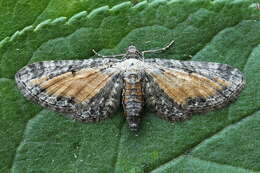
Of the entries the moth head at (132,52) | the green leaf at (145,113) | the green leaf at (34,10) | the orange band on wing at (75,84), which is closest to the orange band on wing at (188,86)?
the green leaf at (145,113)

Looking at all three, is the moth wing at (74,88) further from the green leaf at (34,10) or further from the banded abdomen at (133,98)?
the green leaf at (34,10)

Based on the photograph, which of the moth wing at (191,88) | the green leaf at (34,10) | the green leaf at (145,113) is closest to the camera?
the green leaf at (145,113)

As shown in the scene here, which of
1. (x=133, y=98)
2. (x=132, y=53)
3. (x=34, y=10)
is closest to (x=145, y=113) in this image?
(x=133, y=98)

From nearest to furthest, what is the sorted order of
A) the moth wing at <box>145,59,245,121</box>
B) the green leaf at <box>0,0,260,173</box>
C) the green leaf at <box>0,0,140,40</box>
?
the green leaf at <box>0,0,260,173</box>, the moth wing at <box>145,59,245,121</box>, the green leaf at <box>0,0,140,40</box>

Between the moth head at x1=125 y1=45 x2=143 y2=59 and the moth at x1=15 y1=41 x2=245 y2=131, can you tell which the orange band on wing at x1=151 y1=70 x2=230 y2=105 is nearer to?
the moth at x1=15 y1=41 x2=245 y2=131

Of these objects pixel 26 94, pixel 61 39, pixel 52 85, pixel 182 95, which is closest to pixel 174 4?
pixel 182 95

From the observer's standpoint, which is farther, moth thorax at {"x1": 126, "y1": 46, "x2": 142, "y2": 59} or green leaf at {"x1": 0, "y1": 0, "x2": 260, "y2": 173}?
moth thorax at {"x1": 126, "y1": 46, "x2": 142, "y2": 59}

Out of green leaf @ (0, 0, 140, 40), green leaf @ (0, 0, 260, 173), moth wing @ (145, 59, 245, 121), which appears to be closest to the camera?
green leaf @ (0, 0, 260, 173)

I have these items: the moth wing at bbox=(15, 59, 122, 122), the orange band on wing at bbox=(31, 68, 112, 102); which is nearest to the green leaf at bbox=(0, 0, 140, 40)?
the moth wing at bbox=(15, 59, 122, 122)
